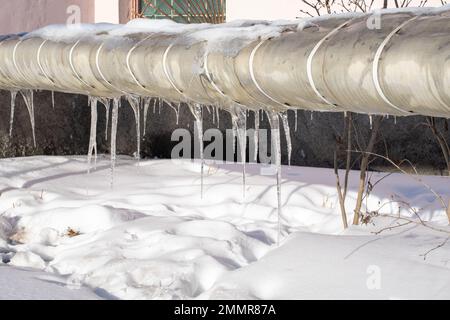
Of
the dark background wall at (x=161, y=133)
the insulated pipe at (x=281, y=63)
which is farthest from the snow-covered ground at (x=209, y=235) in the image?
the insulated pipe at (x=281, y=63)

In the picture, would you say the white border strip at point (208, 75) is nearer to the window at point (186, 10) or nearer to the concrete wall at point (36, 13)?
the window at point (186, 10)

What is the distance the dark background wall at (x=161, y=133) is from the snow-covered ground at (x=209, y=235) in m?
0.38

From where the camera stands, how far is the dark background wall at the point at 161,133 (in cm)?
820

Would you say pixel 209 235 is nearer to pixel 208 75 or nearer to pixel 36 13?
pixel 208 75

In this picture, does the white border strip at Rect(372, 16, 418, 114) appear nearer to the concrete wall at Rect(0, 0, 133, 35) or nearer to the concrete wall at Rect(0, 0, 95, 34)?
the concrete wall at Rect(0, 0, 133, 35)

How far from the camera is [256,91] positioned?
3.91 meters

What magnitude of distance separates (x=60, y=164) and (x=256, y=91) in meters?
5.42

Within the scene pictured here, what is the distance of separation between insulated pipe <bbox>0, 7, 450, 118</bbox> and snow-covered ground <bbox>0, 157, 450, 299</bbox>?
101 cm

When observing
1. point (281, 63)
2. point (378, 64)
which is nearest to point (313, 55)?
point (281, 63)

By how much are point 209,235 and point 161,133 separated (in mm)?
4220

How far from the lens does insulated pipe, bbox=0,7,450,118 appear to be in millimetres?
3035

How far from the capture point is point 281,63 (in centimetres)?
360
